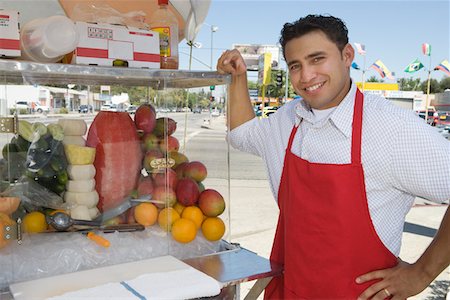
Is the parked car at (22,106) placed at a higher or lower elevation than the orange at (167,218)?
higher

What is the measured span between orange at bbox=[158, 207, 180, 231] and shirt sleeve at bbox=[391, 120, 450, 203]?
736 mm

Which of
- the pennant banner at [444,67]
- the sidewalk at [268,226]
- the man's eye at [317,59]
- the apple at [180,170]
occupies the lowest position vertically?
the sidewalk at [268,226]

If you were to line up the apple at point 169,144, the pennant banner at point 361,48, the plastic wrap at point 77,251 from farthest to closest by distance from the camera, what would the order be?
the pennant banner at point 361,48 < the apple at point 169,144 < the plastic wrap at point 77,251

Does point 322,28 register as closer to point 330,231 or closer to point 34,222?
point 330,231

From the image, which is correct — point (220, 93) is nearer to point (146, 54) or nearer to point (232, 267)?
point (146, 54)

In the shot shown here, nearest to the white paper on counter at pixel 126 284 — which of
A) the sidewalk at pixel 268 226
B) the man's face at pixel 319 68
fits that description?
the man's face at pixel 319 68

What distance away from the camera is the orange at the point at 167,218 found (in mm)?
1478

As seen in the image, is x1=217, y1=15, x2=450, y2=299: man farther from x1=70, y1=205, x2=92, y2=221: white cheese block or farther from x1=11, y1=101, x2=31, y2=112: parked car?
x1=11, y1=101, x2=31, y2=112: parked car

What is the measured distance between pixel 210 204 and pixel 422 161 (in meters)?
0.72

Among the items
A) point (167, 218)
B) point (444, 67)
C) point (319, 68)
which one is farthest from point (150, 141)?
point (444, 67)

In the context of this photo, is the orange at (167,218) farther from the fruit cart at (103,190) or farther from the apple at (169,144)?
the apple at (169,144)

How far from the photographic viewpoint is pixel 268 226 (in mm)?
4770

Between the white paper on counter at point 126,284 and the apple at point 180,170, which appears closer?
the white paper on counter at point 126,284

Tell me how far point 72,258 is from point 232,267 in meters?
0.51
